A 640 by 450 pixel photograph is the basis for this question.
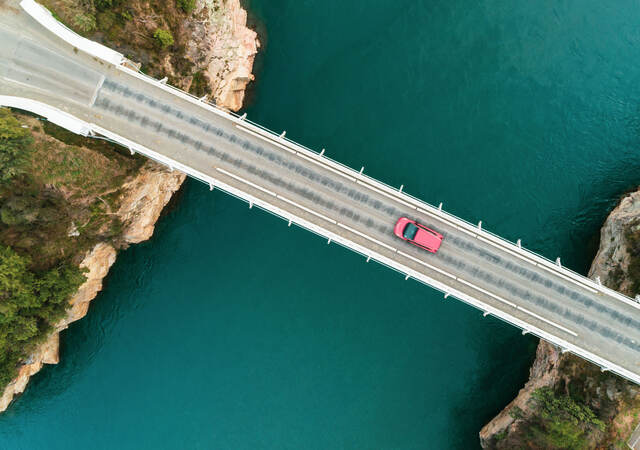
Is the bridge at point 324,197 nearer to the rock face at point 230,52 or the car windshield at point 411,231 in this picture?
the car windshield at point 411,231

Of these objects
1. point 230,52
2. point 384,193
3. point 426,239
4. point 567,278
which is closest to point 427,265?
point 426,239

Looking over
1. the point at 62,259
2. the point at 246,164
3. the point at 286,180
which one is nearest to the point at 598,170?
the point at 286,180

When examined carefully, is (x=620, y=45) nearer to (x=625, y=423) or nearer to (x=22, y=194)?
Answer: (x=625, y=423)

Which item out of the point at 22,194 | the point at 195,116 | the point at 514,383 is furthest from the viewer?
the point at 514,383

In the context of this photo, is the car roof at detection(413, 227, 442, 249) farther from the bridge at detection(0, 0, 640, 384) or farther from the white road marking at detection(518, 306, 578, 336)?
the white road marking at detection(518, 306, 578, 336)

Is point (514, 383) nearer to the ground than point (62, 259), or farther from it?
farther from it

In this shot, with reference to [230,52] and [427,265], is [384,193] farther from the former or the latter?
[230,52]

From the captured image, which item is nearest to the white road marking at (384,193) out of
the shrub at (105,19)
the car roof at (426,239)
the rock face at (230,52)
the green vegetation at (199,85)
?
the car roof at (426,239)

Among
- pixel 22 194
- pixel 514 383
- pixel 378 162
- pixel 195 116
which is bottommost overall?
pixel 22 194

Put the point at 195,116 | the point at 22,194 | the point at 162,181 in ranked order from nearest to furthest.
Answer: the point at 22,194, the point at 195,116, the point at 162,181
